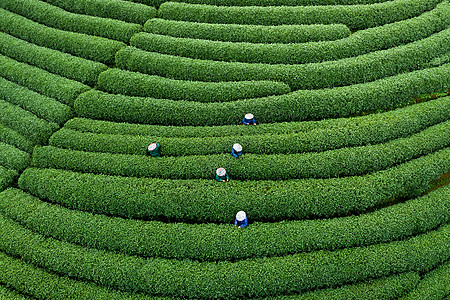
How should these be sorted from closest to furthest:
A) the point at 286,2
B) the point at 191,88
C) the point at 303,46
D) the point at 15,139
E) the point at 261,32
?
1. the point at 15,139
2. the point at 191,88
3. the point at 303,46
4. the point at 261,32
5. the point at 286,2

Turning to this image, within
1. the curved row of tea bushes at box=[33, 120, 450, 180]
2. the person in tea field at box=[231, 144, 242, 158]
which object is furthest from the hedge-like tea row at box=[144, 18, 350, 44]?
the person in tea field at box=[231, 144, 242, 158]

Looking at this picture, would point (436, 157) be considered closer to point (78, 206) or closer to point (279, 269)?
point (279, 269)

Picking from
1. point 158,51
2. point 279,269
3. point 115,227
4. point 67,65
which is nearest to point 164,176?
point 115,227

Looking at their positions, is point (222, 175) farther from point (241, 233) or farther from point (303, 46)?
point (303, 46)

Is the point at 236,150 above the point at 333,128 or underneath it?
underneath

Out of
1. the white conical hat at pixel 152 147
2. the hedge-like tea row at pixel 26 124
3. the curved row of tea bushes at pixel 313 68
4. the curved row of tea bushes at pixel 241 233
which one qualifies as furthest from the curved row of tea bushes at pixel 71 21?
the curved row of tea bushes at pixel 241 233

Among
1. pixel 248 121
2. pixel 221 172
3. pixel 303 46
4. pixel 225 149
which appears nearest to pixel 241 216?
pixel 221 172

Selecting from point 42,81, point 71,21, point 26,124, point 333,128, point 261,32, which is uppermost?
point 71,21
